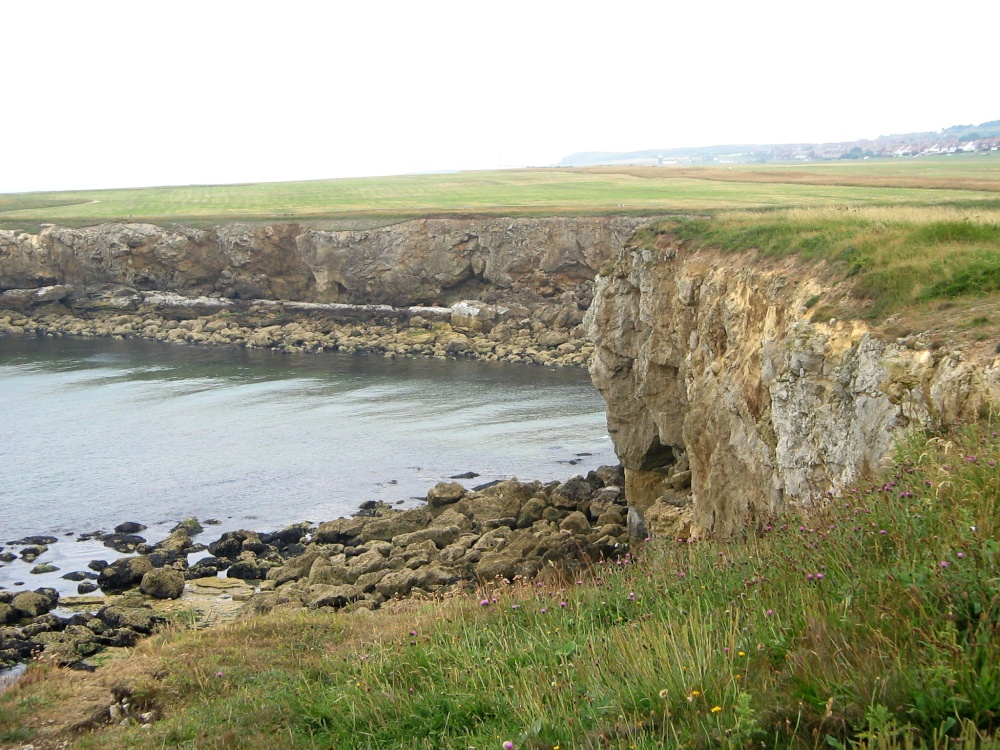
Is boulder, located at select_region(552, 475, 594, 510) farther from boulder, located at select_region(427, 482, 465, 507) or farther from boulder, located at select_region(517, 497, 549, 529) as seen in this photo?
boulder, located at select_region(427, 482, 465, 507)

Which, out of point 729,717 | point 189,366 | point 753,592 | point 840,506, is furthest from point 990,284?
point 189,366

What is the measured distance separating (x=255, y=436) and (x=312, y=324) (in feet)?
94.8

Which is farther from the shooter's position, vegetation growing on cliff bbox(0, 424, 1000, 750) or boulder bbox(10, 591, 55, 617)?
boulder bbox(10, 591, 55, 617)

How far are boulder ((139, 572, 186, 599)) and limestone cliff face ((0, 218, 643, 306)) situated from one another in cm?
4465

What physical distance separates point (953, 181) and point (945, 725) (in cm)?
6373

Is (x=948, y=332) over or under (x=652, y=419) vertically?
over

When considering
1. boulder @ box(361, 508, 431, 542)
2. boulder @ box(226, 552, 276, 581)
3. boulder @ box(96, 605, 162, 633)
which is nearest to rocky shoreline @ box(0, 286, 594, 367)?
boulder @ box(361, 508, 431, 542)

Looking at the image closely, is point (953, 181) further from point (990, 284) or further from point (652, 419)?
point (990, 284)

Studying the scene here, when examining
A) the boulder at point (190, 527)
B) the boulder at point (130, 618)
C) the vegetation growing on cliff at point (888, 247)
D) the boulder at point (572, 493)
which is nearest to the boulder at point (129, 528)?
the boulder at point (190, 527)

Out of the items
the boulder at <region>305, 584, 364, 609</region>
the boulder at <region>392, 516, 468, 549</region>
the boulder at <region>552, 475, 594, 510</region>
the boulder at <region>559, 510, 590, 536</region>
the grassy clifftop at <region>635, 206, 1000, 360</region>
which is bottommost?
the boulder at <region>392, 516, 468, 549</region>

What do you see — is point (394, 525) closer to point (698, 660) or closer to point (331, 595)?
point (331, 595)

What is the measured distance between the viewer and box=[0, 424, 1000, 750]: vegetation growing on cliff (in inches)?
207

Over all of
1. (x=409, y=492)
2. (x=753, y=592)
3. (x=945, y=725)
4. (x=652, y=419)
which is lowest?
(x=409, y=492)

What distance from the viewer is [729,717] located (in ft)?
18.2
